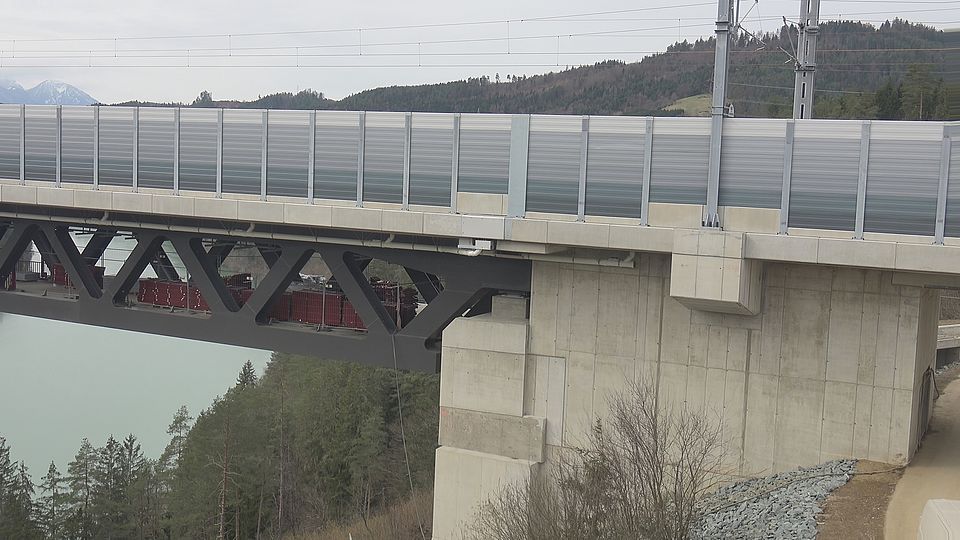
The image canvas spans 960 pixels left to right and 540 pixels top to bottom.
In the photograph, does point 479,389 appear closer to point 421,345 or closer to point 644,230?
point 421,345

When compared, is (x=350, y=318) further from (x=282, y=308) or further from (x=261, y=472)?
(x=261, y=472)

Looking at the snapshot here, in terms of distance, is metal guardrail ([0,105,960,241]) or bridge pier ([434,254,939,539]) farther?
bridge pier ([434,254,939,539])

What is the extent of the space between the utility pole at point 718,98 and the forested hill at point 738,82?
4270cm

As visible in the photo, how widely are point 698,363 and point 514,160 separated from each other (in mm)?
5207

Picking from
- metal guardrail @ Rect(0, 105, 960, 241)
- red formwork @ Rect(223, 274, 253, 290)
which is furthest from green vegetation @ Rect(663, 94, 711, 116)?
metal guardrail @ Rect(0, 105, 960, 241)

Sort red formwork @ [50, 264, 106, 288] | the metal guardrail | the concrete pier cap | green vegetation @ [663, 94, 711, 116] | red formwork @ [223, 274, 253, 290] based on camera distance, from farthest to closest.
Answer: green vegetation @ [663, 94, 711, 116] → red formwork @ [50, 264, 106, 288] → red formwork @ [223, 274, 253, 290] → the concrete pier cap → the metal guardrail

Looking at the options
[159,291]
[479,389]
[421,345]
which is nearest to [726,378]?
[479,389]

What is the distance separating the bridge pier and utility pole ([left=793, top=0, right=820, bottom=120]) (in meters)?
10.6

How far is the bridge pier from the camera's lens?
1616cm

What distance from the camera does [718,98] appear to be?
1606cm

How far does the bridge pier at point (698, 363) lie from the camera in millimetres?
16156

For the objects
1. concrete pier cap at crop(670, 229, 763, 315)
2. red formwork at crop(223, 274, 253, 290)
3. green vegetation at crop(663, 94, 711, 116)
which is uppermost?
green vegetation at crop(663, 94, 711, 116)

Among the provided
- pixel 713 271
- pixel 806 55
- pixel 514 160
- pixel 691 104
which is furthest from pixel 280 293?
pixel 691 104

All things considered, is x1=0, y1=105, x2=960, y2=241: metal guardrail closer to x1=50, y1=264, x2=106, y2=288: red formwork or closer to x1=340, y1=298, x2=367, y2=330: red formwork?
x1=340, y1=298, x2=367, y2=330: red formwork
